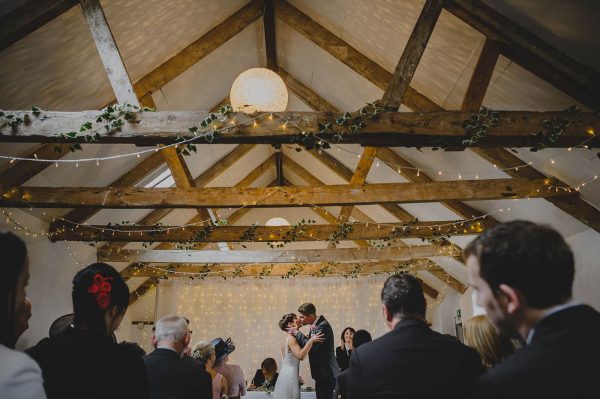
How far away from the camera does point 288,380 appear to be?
4391 mm

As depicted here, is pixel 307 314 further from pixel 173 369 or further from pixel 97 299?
pixel 97 299

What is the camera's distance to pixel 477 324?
1.66 metres

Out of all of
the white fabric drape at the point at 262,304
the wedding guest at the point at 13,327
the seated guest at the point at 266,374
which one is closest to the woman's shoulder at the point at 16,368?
the wedding guest at the point at 13,327

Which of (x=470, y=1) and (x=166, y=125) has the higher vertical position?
(x=470, y=1)

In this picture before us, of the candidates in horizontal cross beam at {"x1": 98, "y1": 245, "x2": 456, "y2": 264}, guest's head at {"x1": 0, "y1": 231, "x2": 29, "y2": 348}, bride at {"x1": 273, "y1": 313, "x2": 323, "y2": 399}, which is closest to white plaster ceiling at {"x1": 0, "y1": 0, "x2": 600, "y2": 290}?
horizontal cross beam at {"x1": 98, "y1": 245, "x2": 456, "y2": 264}

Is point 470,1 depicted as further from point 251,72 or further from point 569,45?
point 251,72

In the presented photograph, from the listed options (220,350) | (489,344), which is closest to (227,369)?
(220,350)

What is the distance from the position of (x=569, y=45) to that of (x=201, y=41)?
13.3ft

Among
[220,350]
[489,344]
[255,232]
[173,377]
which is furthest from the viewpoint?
[255,232]

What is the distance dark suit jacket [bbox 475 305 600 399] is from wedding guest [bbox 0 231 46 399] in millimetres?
939

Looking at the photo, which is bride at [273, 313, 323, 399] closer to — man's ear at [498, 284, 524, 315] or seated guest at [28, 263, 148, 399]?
seated guest at [28, 263, 148, 399]

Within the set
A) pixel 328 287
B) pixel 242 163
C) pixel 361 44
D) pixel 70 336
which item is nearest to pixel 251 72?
pixel 361 44

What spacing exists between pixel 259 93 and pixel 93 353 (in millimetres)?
2788

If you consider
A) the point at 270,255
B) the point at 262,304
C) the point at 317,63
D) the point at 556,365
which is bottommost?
the point at 556,365
